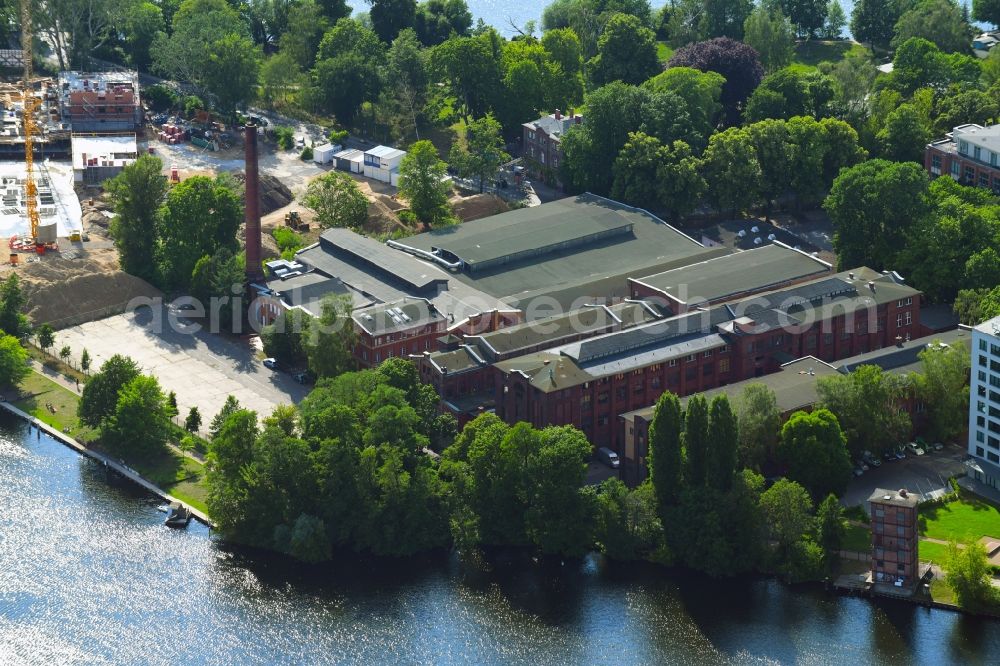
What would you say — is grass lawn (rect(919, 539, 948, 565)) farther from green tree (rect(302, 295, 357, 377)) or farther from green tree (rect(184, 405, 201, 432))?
green tree (rect(184, 405, 201, 432))

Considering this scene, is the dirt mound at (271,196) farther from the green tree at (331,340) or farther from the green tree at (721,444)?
the green tree at (721,444)

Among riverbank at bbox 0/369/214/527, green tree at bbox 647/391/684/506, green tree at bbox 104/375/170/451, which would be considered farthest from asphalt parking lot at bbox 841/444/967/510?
green tree at bbox 104/375/170/451

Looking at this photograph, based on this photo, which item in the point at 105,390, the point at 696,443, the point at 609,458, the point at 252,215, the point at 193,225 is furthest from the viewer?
the point at 193,225

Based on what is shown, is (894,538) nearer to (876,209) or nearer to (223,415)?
(223,415)

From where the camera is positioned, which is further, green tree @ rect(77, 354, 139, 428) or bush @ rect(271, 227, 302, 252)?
bush @ rect(271, 227, 302, 252)

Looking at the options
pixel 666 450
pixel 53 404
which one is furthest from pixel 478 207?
pixel 666 450

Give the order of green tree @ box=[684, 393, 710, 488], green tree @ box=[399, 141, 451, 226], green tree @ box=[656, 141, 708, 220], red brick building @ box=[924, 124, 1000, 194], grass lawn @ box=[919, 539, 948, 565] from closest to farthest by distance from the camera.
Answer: green tree @ box=[684, 393, 710, 488]
grass lawn @ box=[919, 539, 948, 565]
red brick building @ box=[924, 124, 1000, 194]
green tree @ box=[656, 141, 708, 220]
green tree @ box=[399, 141, 451, 226]

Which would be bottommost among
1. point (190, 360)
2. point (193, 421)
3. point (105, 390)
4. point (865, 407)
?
point (193, 421)

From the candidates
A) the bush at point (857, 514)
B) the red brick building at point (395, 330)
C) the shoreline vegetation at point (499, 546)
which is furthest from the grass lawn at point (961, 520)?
the red brick building at point (395, 330)
